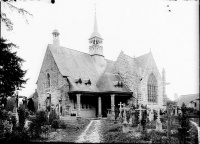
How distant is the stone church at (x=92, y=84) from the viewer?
2339cm

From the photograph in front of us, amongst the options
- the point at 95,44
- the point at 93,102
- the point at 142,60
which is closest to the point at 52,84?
the point at 93,102

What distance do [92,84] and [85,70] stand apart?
2421 mm

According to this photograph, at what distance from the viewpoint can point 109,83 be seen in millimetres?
24656

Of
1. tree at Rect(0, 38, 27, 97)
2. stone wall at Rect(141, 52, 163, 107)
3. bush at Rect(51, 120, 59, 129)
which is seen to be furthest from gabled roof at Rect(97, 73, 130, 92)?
tree at Rect(0, 38, 27, 97)

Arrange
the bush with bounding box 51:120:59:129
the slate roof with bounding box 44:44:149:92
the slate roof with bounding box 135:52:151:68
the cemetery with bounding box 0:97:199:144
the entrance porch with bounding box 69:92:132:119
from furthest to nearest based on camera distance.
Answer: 1. the slate roof with bounding box 135:52:151:68
2. the slate roof with bounding box 44:44:149:92
3. the entrance porch with bounding box 69:92:132:119
4. the bush with bounding box 51:120:59:129
5. the cemetery with bounding box 0:97:199:144

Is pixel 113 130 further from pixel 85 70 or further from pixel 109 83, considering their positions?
pixel 85 70

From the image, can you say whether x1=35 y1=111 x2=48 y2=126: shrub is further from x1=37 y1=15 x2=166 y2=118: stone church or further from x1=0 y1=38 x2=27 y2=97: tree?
x1=37 y1=15 x2=166 y2=118: stone church

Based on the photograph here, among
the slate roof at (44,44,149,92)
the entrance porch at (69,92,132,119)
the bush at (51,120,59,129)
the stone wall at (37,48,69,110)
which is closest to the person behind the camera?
the bush at (51,120,59,129)

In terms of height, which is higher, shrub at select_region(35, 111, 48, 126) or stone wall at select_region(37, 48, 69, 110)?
stone wall at select_region(37, 48, 69, 110)

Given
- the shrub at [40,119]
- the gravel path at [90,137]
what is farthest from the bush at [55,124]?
the shrub at [40,119]

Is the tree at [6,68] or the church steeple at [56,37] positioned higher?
the church steeple at [56,37]

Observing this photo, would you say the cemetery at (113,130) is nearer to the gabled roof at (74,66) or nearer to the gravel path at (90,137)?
the gravel path at (90,137)

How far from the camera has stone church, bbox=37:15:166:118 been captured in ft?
76.7

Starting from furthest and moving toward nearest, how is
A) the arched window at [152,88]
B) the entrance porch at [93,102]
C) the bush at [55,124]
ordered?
the arched window at [152,88]
the entrance porch at [93,102]
the bush at [55,124]
